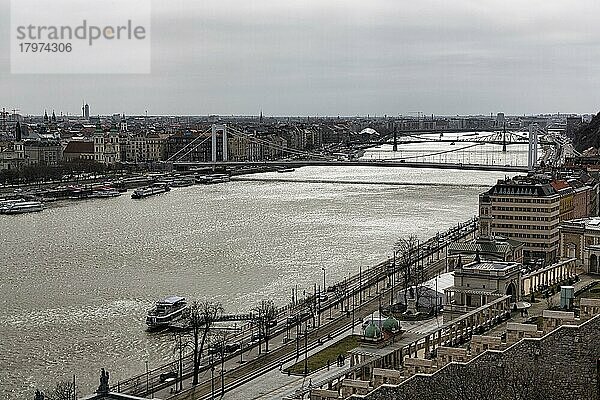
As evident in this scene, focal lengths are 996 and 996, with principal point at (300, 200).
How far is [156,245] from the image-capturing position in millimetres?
12711

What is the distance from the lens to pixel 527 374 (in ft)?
14.9

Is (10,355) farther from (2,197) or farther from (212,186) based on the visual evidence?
(212,186)

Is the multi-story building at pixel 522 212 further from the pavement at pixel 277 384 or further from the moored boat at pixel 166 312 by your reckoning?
the pavement at pixel 277 384

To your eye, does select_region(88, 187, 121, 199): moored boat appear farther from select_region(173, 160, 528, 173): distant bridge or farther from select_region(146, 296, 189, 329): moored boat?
select_region(146, 296, 189, 329): moored boat

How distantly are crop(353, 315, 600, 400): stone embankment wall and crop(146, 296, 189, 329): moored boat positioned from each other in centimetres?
362

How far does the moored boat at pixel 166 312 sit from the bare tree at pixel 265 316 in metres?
0.63

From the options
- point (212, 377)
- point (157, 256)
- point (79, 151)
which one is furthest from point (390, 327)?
point (79, 151)

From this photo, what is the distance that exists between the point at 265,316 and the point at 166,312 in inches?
33.8

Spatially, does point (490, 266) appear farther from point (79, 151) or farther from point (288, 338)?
point (79, 151)

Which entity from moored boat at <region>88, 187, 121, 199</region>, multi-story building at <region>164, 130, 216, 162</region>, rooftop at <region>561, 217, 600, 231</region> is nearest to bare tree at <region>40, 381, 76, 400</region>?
rooftop at <region>561, 217, 600, 231</region>

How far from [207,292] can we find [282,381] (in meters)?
3.16

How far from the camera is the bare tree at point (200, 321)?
689cm

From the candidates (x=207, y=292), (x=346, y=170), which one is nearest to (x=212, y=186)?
(x=346, y=170)

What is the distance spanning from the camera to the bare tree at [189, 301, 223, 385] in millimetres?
6891
